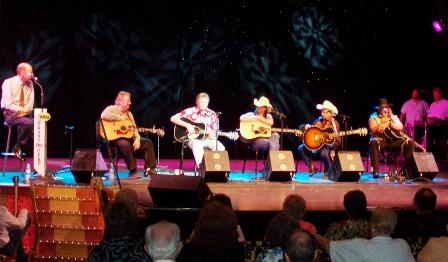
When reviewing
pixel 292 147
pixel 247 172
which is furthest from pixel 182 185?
pixel 292 147

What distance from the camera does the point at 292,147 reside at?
13.5m

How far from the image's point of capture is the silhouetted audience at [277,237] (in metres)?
4.10

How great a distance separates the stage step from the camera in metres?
→ 7.00

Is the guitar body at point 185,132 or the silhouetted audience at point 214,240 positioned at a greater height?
the guitar body at point 185,132

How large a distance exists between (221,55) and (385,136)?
412 centimetres

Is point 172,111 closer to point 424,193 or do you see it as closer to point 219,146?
point 219,146

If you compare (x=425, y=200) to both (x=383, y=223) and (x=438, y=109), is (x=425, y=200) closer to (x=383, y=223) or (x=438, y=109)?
(x=383, y=223)

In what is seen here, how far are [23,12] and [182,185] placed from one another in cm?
674

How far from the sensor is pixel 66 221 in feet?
23.6

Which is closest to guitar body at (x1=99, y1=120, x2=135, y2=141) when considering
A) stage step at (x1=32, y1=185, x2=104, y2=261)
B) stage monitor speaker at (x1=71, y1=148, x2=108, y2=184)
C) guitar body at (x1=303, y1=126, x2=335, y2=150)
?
stage monitor speaker at (x1=71, y1=148, x2=108, y2=184)

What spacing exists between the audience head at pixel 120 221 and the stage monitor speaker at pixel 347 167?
217 inches

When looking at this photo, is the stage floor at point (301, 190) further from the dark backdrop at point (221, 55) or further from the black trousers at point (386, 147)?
the dark backdrop at point (221, 55)

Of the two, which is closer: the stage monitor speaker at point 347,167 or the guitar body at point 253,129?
the stage monitor speaker at point 347,167

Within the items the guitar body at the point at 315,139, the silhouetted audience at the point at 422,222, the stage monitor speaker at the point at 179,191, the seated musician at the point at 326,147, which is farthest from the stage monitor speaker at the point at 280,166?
the silhouetted audience at the point at 422,222
